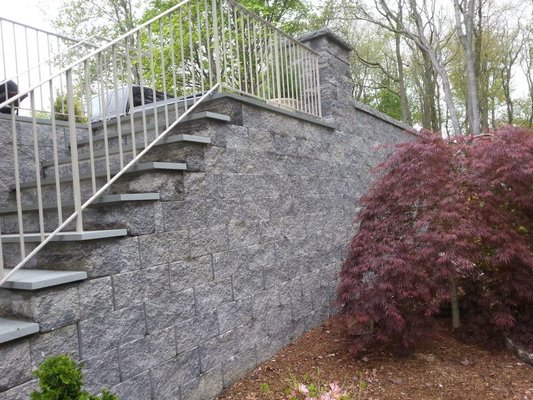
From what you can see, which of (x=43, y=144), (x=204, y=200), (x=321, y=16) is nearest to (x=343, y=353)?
(x=204, y=200)

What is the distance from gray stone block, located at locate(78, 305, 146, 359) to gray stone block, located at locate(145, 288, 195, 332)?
0.06 metres

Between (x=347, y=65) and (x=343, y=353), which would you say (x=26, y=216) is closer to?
(x=343, y=353)

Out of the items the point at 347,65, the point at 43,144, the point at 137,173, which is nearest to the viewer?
the point at 137,173

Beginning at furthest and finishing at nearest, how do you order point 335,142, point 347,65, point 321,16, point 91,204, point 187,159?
point 321,16, point 347,65, point 335,142, point 187,159, point 91,204

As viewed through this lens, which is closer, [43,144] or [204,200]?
[204,200]

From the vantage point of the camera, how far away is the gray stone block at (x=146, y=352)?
2275 mm

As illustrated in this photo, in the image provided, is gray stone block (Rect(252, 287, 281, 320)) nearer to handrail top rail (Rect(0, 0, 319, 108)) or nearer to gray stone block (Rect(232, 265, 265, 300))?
gray stone block (Rect(232, 265, 265, 300))

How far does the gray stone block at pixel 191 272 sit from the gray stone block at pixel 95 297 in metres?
0.44

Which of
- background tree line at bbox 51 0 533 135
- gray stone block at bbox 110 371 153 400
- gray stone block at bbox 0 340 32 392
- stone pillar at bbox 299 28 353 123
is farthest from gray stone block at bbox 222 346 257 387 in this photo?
background tree line at bbox 51 0 533 135

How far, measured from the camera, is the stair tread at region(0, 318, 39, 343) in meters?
1.75

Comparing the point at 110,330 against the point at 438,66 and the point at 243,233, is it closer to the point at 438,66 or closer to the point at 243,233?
the point at 243,233

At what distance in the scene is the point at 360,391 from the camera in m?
2.83

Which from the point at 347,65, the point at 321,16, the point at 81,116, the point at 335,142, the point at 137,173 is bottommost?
the point at 137,173

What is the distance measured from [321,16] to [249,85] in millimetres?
13173
